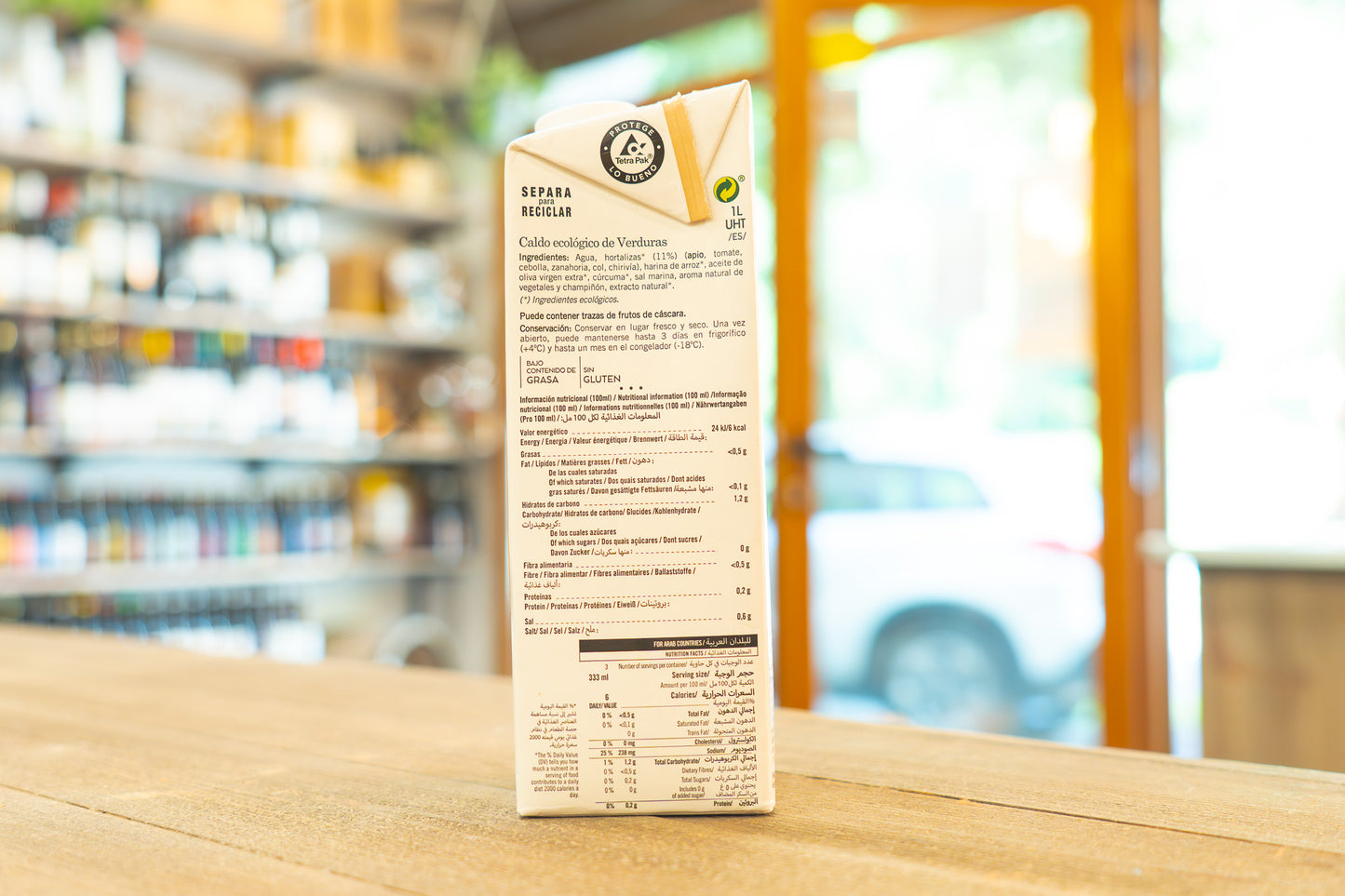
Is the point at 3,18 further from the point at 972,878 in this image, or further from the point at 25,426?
the point at 972,878

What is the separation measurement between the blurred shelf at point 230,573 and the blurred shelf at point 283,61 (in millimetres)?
1648

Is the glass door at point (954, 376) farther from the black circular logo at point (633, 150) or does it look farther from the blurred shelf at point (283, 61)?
the black circular logo at point (633, 150)

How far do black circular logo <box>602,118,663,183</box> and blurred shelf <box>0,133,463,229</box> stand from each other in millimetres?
3129

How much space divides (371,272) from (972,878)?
3.92 m

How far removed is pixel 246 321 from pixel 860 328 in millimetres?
1913

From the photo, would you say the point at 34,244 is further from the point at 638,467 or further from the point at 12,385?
the point at 638,467

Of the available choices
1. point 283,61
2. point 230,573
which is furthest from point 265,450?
point 283,61

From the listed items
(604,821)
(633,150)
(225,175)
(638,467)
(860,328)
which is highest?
(225,175)

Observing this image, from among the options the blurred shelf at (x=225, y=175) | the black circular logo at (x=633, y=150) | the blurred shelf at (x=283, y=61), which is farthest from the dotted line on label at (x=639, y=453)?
the blurred shelf at (x=283, y=61)

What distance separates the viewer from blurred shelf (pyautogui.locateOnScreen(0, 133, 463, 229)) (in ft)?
10.4

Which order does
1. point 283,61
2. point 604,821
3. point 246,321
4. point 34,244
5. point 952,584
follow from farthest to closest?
point 283,61 < point 246,321 < point 34,244 < point 952,584 < point 604,821

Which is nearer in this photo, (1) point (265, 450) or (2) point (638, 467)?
(2) point (638, 467)

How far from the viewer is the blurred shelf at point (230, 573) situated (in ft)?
10.4

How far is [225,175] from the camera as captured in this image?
358 centimetres
